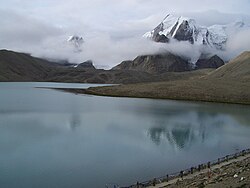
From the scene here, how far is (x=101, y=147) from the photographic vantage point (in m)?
37.7

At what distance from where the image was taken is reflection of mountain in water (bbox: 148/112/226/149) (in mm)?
43656

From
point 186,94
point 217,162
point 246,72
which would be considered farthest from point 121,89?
point 217,162

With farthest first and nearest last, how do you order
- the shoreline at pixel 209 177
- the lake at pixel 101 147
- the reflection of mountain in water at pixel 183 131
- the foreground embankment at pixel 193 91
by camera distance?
1. the foreground embankment at pixel 193 91
2. the reflection of mountain in water at pixel 183 131
3. the lake at pixel 101 147
4. the shoreline at pixel 209 177

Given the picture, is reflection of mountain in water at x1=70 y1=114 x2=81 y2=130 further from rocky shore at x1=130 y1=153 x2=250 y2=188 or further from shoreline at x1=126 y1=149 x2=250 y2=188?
rocky shore at x1=130 y1=153 x2=250 y2=188

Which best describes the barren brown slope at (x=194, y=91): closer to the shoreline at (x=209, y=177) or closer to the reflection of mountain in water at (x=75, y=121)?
the reflection of mountain in water at (x=75, y=121)

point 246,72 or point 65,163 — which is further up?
point 246,72

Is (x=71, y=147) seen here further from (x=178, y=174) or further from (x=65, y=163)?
(x=178, y=174)

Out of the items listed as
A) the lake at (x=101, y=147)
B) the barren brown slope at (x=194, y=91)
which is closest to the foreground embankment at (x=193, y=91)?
the barren brown slope at (x=194, y=91)

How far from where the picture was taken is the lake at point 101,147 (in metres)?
27.5

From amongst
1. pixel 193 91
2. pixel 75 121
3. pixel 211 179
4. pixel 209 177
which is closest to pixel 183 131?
pixel 75 121

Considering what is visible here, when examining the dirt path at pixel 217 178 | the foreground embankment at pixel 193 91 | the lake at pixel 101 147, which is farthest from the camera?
the foreground embankment at pixel 193 91

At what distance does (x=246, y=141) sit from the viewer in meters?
44.8

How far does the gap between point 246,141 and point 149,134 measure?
1359 cm

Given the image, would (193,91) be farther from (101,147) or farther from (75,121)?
(101,147)
